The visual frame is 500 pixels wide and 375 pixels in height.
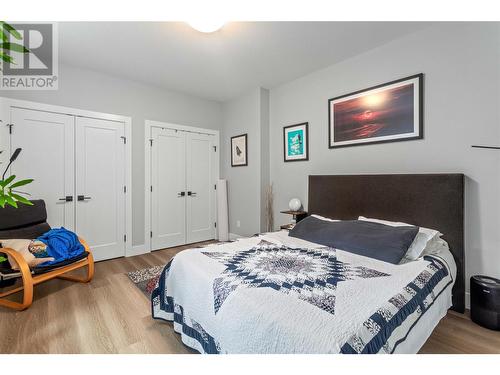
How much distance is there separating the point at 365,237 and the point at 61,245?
9.83 feet

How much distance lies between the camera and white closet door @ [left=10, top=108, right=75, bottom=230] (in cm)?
304

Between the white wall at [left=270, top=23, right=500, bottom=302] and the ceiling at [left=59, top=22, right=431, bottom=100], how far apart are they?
232 millimetres

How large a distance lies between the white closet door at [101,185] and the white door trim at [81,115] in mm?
56

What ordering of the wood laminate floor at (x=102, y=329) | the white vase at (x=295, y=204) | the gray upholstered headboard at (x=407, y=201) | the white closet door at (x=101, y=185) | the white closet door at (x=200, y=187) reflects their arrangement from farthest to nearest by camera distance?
the white closet door at (x=200, y=187) < the white vase at (x=295, y=204) < the white closet door at (x=101, y=185) < the gray upholstered headboard at (x=407, y=201) < the wood laminate floor at (x=102, y=329)

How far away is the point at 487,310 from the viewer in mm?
2016

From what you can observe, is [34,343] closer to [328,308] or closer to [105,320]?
[105,320]

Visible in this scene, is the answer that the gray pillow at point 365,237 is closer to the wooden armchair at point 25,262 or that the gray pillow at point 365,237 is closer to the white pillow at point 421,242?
the white pillow at point 421,242

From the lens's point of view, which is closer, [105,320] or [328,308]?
[328,308]

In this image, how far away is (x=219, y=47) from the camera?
2.87 meters

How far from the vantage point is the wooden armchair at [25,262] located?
2248mm

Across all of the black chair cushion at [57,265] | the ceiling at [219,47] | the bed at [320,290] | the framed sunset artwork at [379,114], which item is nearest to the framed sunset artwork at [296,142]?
the framed sunset artwork at [379,114]
